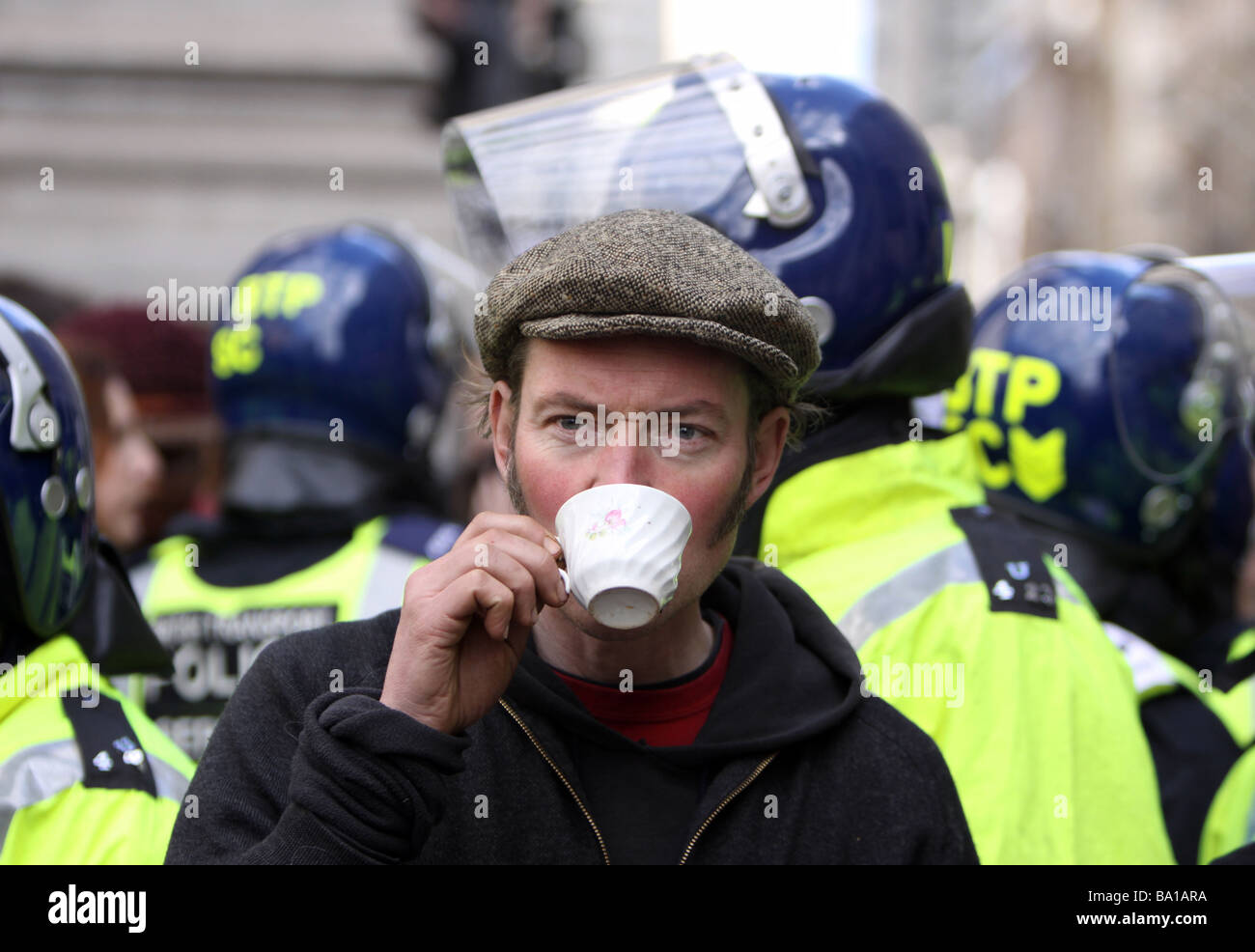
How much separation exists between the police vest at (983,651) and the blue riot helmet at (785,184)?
0.25 m

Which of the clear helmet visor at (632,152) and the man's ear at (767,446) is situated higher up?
A: the clear helmet visor at (632,152)

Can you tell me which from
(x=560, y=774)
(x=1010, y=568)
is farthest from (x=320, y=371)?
(x=560, y=774)

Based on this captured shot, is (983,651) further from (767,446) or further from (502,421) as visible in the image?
(502,421)

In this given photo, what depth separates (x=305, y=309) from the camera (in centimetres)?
426

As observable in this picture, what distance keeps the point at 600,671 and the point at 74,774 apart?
3.06 ft

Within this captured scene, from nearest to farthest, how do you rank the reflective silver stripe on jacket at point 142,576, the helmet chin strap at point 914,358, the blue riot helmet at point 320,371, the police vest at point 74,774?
the police vest at point 74,774 → the helmet chin strap at point 914,358 → the reflective silver stripe on jacket at point 142,576 → the blue riot helmet at point 320,371

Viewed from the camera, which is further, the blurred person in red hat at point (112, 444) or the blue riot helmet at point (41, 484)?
the blurred person in red hat at point (112, 444)

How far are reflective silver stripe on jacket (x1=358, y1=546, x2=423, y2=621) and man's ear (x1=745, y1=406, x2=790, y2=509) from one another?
186 cm

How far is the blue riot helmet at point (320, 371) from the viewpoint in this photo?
4.18 meters

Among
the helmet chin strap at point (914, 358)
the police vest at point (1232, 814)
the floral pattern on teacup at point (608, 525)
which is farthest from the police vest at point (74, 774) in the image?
the police vest at point (1232, 814)

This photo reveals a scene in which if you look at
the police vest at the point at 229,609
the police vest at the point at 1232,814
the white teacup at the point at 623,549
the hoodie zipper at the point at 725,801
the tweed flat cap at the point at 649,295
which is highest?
the tweed flat cap at the point at 649,295

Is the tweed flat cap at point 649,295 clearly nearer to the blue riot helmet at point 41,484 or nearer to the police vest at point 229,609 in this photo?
the blue riot helmet at point 41,484

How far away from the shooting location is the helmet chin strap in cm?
263

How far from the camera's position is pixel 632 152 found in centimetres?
276
